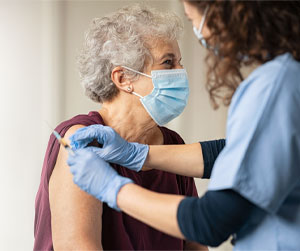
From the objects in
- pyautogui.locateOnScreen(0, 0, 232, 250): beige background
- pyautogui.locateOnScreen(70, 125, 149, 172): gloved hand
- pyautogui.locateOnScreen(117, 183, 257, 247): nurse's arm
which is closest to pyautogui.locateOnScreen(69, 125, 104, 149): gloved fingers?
pyautogui.locateOnScreen(70, 125, 149, 172): gloved hand

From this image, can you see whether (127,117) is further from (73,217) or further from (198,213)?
(198,213)

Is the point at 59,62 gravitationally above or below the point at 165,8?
below

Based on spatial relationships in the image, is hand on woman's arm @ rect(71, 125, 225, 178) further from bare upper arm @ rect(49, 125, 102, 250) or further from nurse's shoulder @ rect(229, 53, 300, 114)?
nurse's shoulder @ rect(229, 53, 300, 114)

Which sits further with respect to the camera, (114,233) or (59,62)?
(59,62)

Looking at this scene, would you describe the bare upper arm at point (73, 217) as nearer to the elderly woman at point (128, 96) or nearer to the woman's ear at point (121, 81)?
the elderly woman at point (128, 96)

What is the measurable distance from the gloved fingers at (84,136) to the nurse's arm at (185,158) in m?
0.21

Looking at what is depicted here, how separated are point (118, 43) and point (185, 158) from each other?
489 mm

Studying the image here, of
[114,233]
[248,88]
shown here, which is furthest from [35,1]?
[248,88]

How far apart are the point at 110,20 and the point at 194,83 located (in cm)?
102

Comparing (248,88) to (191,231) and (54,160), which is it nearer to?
(191,231)

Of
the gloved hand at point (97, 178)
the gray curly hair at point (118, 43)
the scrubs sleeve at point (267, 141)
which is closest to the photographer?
the scrubs sleeve at point (267, 141)

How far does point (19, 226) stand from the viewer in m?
2.12

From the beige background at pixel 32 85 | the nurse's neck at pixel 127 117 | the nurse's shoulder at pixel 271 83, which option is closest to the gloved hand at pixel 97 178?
the nurse's shoulder at pixel 271 83

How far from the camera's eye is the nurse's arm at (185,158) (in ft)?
5.10
